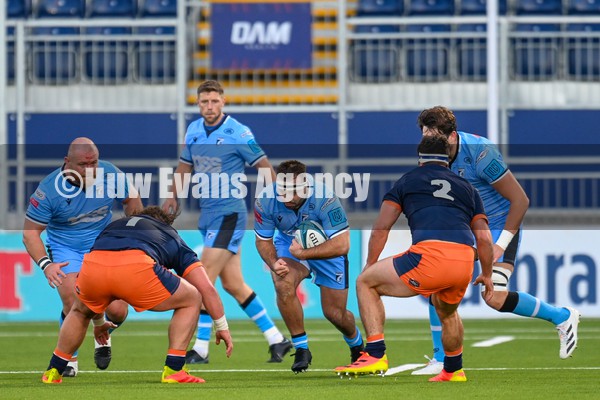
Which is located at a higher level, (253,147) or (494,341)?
(253,147)

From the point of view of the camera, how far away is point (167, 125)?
19.6 meters

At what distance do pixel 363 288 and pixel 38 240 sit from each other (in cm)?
254

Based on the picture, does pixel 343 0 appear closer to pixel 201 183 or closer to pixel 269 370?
pixel 201 183

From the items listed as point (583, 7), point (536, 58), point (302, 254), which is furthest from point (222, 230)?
point (583, 7)

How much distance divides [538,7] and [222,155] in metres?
10.3

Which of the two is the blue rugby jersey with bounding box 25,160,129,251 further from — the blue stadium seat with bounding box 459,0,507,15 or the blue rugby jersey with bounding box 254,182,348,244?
the blue stadium seat with bounding box 459,0,507,15

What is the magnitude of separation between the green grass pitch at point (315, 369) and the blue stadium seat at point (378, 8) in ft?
21.7

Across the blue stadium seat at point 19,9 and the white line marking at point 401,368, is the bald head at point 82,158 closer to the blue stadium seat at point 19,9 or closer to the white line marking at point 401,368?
the white line marking at point 401,368

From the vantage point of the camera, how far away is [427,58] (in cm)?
1995

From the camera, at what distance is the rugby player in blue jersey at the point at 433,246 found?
349 inches

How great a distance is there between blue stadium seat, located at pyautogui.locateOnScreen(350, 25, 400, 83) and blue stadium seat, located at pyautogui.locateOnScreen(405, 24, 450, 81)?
0.24 metres

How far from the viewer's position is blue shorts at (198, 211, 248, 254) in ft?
39.7

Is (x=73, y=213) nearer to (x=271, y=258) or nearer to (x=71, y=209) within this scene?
(x=71, y=209)

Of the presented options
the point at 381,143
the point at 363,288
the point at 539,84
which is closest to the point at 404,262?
the point at 363,288
